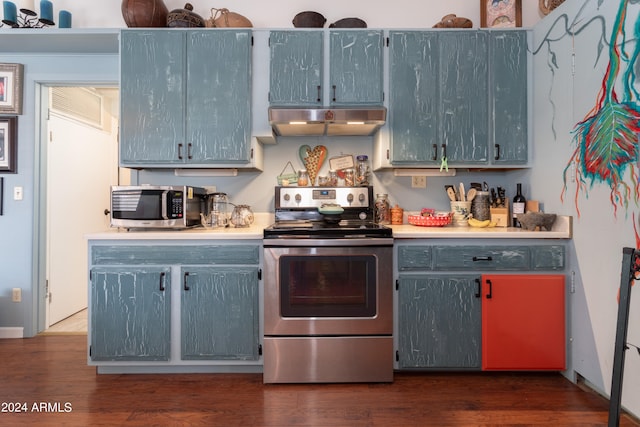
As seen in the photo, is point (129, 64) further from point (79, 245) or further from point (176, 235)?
point (79, 245)

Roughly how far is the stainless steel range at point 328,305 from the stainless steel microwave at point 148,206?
616mm

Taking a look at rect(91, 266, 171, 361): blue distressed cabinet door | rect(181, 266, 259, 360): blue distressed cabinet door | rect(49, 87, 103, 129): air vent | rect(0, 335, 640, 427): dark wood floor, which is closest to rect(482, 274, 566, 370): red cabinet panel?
rect(0, 335, 640, 427): dark wood floor

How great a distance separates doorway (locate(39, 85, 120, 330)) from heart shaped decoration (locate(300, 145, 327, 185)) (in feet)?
7.06

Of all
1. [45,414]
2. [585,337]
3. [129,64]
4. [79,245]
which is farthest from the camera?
[79,245]

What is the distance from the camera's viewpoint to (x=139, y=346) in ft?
7.60

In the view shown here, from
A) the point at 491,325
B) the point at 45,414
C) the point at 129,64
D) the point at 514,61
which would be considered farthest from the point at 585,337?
the point at 129,64

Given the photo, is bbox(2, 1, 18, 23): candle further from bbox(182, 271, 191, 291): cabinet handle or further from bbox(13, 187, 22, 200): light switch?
bbox(182, 271, 191, 291): cabinet handle

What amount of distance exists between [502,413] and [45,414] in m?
2.28

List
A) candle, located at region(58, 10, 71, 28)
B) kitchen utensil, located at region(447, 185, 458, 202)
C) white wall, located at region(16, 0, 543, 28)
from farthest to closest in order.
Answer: white wall, located at region(16, 0, 543, 28), kitchen utensil, located at region(447, 185, 458, 202), candle, located at region(58, 10, 71, 28)

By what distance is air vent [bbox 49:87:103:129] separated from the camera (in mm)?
3408

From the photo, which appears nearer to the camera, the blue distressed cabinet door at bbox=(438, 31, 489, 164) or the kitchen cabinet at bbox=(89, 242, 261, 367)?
the kitchen cabinet at bbox=(89, 242, 261, 367)

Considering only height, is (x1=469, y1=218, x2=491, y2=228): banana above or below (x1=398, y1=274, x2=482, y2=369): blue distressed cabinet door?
above

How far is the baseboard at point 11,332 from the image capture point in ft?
10.0

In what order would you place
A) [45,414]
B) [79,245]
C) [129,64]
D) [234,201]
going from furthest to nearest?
[79,245] < [234,201] < [129,64] < [45,414]
